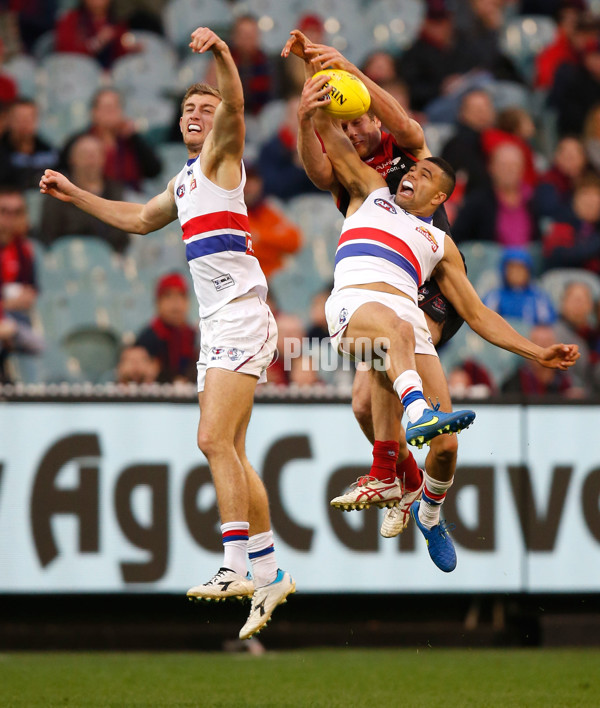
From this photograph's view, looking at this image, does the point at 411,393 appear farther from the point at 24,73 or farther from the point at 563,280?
the point at 24,73

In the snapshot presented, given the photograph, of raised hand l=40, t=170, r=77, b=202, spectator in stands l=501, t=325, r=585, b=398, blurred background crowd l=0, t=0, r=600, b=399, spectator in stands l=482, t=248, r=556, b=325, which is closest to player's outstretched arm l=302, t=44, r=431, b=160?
raised hand l=40, t=170, r=77, b=202

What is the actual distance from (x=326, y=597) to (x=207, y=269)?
163 inches

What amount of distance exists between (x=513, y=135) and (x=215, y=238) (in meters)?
7.31

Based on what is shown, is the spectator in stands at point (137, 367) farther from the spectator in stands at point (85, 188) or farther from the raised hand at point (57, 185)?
the raised hand at point (57, 185)

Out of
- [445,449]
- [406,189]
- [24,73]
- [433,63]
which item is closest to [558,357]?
[445,449]

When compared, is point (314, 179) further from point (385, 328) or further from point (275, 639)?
point (275, 639)

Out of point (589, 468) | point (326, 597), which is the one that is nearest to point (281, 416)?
point (326, 597)

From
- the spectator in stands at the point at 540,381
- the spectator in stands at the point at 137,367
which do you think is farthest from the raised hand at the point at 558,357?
the spectator in stands at the point at 137,367

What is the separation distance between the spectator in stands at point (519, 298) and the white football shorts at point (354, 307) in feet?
16.0

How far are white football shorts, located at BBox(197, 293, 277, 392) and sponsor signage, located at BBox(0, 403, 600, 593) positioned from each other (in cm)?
270

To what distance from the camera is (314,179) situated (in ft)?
23.4

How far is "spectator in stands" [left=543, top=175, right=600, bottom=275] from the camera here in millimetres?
12742

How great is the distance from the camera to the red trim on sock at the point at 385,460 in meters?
6.95

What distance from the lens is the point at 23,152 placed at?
502 inches
